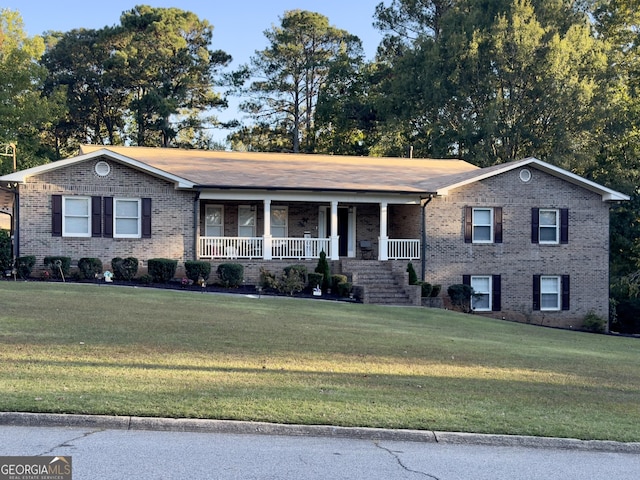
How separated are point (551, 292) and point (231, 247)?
1252cm

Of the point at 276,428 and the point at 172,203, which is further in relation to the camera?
the point at 172,203

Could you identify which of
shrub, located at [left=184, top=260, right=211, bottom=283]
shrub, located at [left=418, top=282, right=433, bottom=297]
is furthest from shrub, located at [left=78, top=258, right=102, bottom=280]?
shrub, located at [left=418, top=282, right=433, bottom=297]

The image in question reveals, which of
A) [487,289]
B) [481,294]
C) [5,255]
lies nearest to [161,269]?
[5,255]

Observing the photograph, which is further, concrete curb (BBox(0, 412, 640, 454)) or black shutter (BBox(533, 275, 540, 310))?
black shutter (BBox(533, 275, 540, 310))

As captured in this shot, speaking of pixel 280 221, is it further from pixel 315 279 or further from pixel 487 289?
pixel 487 289

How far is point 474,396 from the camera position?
8.88m

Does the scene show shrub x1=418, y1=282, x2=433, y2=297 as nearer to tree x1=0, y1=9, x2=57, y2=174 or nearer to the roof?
the roof

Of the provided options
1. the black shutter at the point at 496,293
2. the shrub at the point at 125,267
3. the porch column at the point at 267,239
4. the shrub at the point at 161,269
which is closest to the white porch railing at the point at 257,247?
the porch column at the point at 267,239

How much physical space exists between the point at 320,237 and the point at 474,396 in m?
19.0

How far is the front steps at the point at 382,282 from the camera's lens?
914 inches

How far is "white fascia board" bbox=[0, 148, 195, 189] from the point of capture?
72.7 feet

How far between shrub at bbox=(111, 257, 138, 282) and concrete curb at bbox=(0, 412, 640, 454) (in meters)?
16.0

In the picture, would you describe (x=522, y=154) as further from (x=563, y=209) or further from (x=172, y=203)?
(x=172, y=203)

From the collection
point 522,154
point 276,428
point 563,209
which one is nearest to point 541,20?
point 522,154
